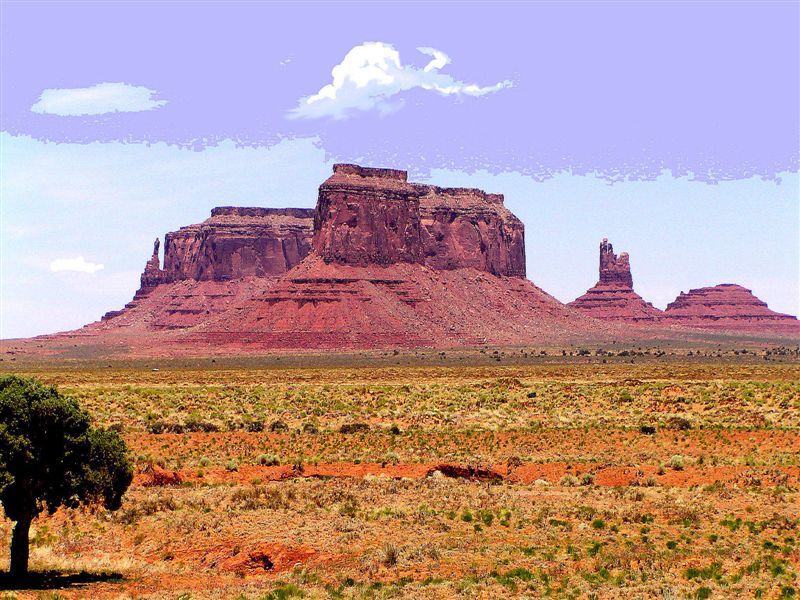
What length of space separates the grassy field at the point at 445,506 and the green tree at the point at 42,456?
1570 millimetres

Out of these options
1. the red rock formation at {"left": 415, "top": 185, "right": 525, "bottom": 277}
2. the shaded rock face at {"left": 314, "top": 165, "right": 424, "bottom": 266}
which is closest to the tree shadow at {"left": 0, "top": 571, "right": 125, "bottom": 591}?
the shaded rock face at {"left": 314, "top": 165, "right": 424, "bottom": 266}

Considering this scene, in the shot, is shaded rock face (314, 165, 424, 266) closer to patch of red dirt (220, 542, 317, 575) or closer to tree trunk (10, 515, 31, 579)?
patch of red dirt (220, 542, 317, 575)

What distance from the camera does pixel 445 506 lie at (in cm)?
2712

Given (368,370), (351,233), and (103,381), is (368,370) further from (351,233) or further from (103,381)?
(351,233)

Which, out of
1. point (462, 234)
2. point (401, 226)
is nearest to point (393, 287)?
point (401, 226)

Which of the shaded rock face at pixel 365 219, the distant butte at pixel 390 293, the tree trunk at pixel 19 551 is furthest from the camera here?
the shaded rock face at pixel 365 219

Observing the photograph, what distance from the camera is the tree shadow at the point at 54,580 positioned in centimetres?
2023

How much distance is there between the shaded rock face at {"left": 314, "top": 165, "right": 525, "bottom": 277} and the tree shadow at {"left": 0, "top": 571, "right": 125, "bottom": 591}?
143 m

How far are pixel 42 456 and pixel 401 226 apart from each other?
152 meters

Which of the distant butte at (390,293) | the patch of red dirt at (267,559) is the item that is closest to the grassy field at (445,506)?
the patch of red dirt at (267,559)

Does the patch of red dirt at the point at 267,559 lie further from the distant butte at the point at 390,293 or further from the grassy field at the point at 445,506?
the distant butte at the point at 390,293

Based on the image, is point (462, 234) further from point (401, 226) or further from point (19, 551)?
point (19, 551)

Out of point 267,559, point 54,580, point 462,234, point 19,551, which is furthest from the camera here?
point 462,234

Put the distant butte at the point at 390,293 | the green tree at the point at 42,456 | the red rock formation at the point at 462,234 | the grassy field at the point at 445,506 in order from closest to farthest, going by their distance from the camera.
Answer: the green tree at the point at 42,456
the grassy field at the point at 445,506
the distant butte at the point at 390,293
the red rock formation at the point at 462,234
